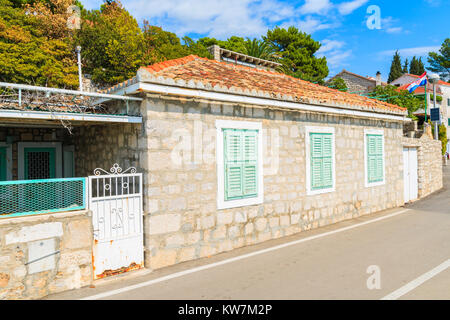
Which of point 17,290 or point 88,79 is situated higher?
point 88,79

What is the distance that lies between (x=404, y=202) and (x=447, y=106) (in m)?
36.5

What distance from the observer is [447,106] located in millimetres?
40219

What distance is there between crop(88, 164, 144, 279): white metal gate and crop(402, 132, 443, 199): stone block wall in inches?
406

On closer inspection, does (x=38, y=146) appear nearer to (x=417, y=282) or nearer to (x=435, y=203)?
(x=417, y=282)

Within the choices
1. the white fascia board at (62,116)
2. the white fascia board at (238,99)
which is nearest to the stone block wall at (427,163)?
the white fascia board at (238,99)

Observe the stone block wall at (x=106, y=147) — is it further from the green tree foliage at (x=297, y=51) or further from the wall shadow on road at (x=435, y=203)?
the green tree foliage at (x=297, y=51)

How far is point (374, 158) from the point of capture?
10.2 meters

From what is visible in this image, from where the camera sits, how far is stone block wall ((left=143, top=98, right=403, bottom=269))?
5.55 meters

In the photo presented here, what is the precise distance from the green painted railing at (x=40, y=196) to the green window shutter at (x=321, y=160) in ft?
18.2

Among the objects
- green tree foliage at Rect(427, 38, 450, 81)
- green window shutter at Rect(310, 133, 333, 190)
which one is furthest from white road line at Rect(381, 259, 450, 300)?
green tree foliage at Rect(427, 38, 450, 81)

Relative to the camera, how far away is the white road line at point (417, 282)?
13.9 ft

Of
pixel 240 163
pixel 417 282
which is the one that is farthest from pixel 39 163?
pixel 417 282
